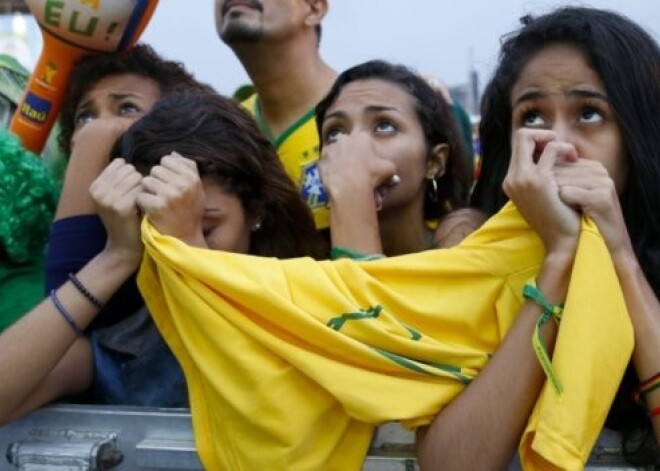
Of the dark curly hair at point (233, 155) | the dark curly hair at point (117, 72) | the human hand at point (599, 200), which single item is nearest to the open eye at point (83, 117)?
the dark curly hair at point (117, 72)

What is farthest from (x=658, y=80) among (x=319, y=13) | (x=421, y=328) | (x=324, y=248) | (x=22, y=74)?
(x=22, y=74)

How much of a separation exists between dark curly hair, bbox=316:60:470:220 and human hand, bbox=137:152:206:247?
50 centimetres

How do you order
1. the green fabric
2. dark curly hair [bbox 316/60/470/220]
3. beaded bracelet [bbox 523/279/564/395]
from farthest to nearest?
1. dark curly hair [bbox 316/60/470/220]
2. the green fabric
3. beaded bracelet [bbox 523/279/564/395]

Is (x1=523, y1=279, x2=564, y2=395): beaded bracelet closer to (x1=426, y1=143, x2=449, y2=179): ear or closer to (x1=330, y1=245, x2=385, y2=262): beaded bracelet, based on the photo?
(x1=330, y1=245, x2=385, y2=262): beaded bracelet

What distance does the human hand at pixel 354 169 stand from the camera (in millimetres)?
1430

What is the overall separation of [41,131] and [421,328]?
46.2 inches

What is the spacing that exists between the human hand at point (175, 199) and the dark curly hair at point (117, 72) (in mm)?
610

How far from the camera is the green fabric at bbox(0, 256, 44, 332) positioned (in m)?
1.54

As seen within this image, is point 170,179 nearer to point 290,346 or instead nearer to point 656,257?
point 290,346

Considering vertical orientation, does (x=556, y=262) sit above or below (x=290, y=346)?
above

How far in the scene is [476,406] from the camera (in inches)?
42.2

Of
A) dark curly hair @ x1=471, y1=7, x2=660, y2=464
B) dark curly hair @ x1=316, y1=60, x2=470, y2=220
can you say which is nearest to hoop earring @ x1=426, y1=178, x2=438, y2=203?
dark curly hair @ x1=316, y1=60, x2=470, y2=220

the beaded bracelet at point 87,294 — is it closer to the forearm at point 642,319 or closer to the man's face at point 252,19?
the forearm at point 642,319

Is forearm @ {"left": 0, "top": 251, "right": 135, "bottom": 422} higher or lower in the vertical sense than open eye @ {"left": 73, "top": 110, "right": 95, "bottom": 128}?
lower
